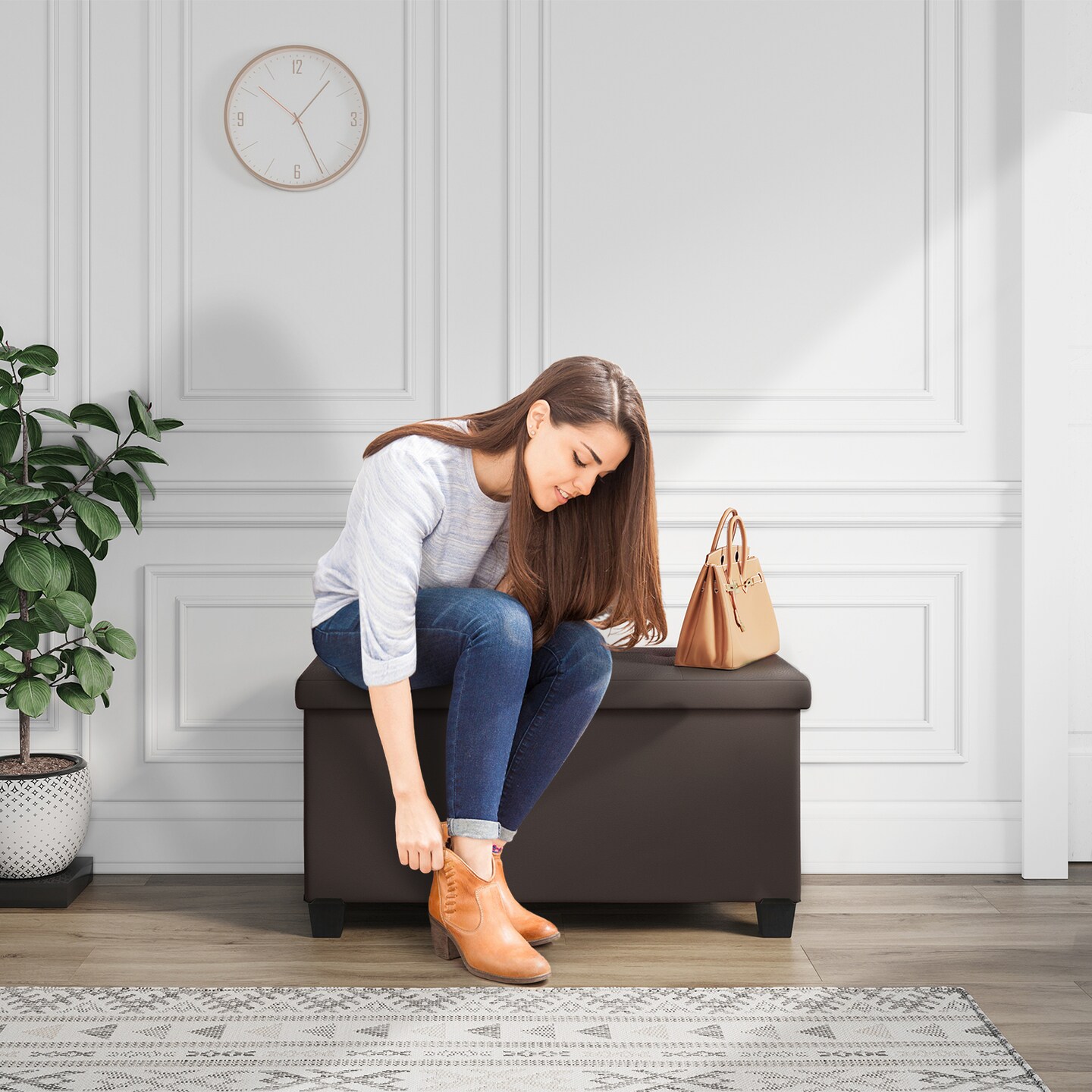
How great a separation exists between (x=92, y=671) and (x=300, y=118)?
4.01 feet

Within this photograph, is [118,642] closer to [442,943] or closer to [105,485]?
[105,485]

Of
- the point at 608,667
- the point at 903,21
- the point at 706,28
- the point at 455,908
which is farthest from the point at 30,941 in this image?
the point at 903,21

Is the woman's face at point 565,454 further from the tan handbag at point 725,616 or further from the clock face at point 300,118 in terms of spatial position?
the clock face at point 300,118

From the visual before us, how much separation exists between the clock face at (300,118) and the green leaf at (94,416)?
0.60 m

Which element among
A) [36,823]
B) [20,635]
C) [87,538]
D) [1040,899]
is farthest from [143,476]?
[1040,899]

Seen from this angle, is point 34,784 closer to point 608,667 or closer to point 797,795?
point 608,667

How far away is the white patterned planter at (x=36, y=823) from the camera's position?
2039 mm

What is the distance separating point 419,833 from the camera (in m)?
1.56

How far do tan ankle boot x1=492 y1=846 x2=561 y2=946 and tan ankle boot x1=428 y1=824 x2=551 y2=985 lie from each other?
0.05 m

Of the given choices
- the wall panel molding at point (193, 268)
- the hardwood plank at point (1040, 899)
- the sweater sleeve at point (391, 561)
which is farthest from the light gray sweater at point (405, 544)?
the hardwood plank at point (1040, 899)

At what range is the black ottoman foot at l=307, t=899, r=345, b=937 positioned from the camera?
185 cm

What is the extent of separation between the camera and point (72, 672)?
7.08ft

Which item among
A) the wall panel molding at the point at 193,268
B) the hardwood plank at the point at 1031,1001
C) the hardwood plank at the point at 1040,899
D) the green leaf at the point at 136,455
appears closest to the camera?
the hardwood plank at the point at 1031,1001

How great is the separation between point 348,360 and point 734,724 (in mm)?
1125
